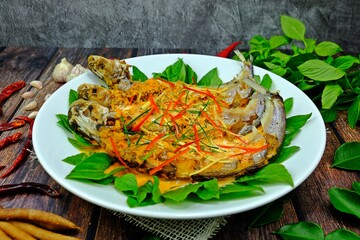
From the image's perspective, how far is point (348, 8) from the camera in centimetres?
434

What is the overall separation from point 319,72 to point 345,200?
1.06 meters

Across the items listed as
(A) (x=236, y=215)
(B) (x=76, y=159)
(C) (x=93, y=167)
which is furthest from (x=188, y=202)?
(B) (x=76, y=159)

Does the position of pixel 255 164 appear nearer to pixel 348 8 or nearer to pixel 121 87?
pixel 121 87

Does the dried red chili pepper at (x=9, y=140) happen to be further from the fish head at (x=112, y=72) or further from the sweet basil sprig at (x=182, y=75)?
the sweet basil sprig at (x=182, y=75)

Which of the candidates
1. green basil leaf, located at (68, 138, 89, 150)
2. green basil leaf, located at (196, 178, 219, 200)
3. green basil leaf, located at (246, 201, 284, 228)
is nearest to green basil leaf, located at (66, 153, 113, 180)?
green basil leaf, located at (68, 138, 89, 150)

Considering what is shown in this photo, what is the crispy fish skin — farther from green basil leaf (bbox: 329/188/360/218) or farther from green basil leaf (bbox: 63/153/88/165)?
green basil leaf (bbox: 329/188/360/218)

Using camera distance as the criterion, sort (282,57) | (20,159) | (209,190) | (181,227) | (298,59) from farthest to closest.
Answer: (282,57) < (298,59) < (20,159) < (181,227) < (209,190)

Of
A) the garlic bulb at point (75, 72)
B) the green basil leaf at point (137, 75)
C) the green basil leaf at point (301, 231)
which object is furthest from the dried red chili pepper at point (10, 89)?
the green basil leaf at point (301, 231)

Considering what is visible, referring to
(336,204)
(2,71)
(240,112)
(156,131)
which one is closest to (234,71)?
(240,112)

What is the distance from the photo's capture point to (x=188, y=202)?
180 cm

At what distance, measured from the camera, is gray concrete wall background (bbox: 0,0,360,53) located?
4.31 m

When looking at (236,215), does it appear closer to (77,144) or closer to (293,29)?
(77,144)

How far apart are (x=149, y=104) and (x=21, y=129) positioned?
2.94ft

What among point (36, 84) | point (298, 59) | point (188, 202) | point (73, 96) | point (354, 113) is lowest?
point (36, 84)
